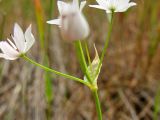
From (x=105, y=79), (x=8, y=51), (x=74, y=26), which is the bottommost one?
(x=105, y=79)

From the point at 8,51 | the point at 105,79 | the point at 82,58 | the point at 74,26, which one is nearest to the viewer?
the point at 74,26

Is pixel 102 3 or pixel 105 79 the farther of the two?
pixel 105 79

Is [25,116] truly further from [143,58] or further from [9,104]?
[143,58]

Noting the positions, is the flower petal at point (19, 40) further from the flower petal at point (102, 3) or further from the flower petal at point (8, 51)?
the flower petal at point (102, 3)

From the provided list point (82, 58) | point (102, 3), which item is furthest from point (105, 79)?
point (82, 58)

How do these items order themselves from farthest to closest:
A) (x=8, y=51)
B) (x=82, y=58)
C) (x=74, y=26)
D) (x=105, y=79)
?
(x=105, y=79), (x=8, y=51), (x=82, y=58), (x=74, y=26)

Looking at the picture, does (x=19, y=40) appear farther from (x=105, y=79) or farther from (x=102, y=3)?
(x=105, y=79)

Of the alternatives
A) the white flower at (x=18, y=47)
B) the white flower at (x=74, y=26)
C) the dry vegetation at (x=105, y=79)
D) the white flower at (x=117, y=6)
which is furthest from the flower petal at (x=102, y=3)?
the dry vegetation at (x=105, y=79)

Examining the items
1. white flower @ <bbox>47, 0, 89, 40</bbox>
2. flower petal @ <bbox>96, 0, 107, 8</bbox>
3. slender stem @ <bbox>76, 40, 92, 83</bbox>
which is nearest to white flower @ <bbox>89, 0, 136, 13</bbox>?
flower petal @ <bbox>96, 0, 107, 8</bbox>
